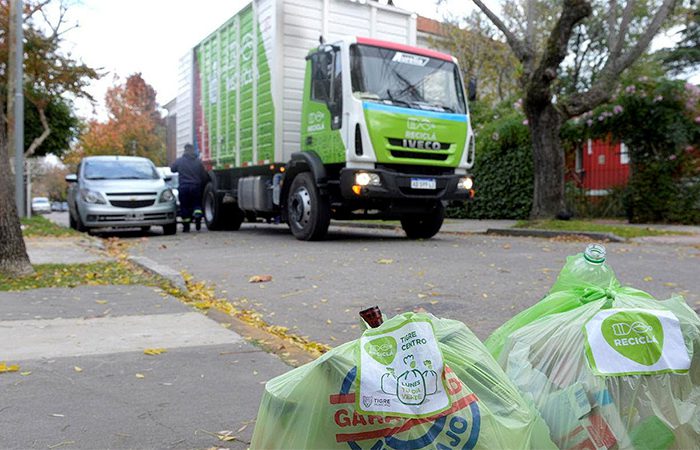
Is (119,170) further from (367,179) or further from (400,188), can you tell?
(400,188)

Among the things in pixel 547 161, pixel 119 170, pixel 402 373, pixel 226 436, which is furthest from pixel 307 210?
pixel 402 373

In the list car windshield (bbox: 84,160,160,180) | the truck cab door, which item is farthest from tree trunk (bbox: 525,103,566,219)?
car windshield (bbox: 84,160,160,180)

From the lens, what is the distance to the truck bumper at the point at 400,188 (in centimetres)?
964

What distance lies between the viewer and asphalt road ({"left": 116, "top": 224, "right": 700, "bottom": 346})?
5.07 meters

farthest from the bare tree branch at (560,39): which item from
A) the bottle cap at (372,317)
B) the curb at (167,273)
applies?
the bottle cap at (372,317)

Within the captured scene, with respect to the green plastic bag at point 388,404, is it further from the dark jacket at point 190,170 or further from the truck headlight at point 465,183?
the dark jacket at point 190,170

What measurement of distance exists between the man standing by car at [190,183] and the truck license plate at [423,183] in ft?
20.8

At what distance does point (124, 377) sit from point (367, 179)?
22.1 feet

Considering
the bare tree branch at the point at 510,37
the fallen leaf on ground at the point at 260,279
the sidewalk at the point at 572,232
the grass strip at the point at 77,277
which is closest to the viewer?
the grass strip at the point at 77,277

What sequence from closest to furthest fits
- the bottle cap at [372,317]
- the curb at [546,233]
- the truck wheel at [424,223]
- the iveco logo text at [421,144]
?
the bottle cap at [372,317] → the iveco logo text at [421,144] → the curb at [546,233] → the truck wheel at [424,223]

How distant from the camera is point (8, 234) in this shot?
251 inches

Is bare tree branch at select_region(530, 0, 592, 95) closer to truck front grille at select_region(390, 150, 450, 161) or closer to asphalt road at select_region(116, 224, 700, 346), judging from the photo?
asphalt road at select_region(116, 224, 700, 346)

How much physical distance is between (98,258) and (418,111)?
491cm

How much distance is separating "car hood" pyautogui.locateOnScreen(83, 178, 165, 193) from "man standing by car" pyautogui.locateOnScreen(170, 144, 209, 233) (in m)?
1.11
